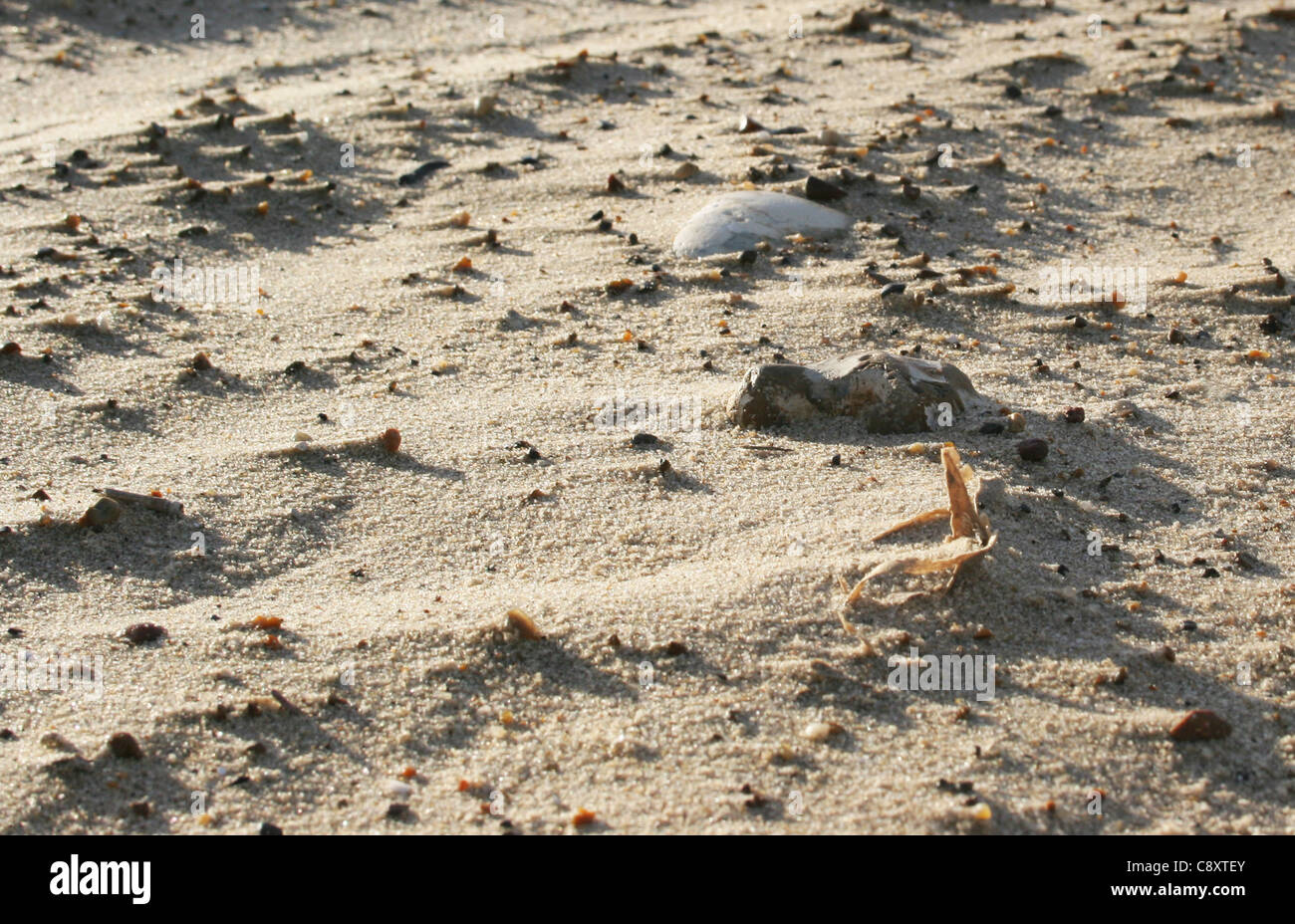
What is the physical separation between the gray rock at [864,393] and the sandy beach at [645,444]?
0.04 meters

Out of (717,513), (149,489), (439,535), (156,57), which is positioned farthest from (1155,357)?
(156,57)

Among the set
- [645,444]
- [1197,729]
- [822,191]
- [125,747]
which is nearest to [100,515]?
[125,747]

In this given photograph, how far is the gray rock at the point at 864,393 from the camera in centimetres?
356

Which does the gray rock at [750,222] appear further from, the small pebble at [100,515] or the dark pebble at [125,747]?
the dark pebble at [125,747]

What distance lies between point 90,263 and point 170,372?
0.94m

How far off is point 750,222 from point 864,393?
4.40 ft

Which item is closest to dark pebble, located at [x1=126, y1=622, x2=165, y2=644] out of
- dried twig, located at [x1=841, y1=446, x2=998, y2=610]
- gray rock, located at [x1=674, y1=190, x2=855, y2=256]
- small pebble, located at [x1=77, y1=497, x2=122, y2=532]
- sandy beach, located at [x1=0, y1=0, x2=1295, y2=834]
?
sandy beach, located at [x1=0, y1=0, x2=1295, y2=834]

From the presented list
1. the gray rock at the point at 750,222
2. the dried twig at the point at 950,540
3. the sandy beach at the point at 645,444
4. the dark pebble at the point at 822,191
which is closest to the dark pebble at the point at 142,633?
the sandy beach at the point at 645,444

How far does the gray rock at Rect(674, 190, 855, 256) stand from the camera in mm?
4617

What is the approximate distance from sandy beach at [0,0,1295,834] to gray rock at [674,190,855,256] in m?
Answer: 0.08

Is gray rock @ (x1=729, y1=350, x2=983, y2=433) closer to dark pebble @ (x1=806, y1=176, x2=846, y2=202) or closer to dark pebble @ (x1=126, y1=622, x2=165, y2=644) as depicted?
dark pebble @ (x1=806, y1=176, x2=846, y2=202)

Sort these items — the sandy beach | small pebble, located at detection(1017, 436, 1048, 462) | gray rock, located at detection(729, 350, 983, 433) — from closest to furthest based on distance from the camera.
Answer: the sandy beach → small pebble, located at detection(1017, 436, 1048, 462) → gray rock, located at detection(729, 350, 983, 433)

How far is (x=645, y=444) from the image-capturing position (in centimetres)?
359

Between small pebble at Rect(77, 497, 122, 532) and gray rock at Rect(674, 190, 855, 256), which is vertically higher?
gray rock at Rect(674, 190, 855, 256)
